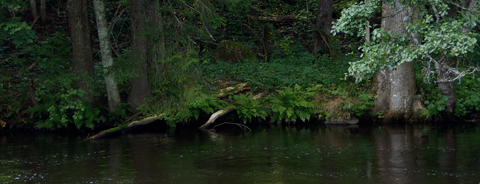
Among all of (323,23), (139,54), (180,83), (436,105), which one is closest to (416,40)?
(436,105)

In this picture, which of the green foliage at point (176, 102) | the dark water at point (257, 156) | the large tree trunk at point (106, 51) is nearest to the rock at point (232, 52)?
the green foliage at point (176, 102)

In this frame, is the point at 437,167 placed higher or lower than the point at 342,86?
lower

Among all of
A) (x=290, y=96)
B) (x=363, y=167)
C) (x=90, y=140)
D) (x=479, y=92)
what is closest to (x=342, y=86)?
(x=290, y=96)

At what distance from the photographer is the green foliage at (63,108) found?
43.5ft

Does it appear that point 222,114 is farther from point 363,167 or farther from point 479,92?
point 479,92

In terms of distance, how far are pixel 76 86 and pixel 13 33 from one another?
10.3 feet

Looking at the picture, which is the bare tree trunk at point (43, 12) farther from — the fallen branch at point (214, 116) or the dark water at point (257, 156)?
the fallen branch at point (214, 116)

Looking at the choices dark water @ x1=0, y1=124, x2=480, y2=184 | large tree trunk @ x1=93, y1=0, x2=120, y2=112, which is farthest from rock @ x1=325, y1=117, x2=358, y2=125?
large tree trunk @ x1=93, y1=0, x2=120, y2=112

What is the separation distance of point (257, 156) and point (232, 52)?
31.6 ft

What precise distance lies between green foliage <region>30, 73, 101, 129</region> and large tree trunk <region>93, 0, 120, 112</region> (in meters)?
0.60

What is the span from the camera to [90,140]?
496 inches

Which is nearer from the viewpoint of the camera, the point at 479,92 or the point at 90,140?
the point at 90,140

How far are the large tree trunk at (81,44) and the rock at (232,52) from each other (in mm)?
6268

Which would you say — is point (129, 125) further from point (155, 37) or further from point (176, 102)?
point (155, 37)
